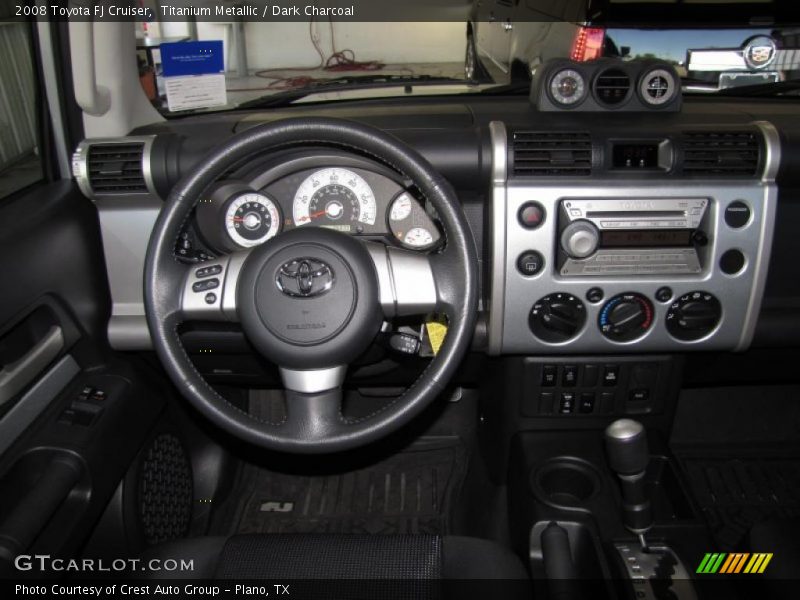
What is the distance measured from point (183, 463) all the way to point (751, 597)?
1700mm

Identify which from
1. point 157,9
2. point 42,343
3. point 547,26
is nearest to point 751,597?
point 42,343

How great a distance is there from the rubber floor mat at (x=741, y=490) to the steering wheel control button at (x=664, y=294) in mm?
920

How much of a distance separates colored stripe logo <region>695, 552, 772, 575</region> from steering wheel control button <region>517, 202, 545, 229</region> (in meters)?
0.89

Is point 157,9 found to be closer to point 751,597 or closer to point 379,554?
point 379,554

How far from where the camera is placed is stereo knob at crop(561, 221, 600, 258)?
167 cm

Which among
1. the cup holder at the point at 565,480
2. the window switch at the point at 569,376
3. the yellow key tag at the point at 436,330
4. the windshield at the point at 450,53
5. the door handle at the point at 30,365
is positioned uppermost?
the windshield at the point at 450,53

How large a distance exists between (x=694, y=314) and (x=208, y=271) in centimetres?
126

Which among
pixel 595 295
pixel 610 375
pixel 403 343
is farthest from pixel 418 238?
pixel 610 375

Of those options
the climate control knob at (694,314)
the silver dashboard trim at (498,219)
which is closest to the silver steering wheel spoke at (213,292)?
the silver dashboard trim at (498,219)

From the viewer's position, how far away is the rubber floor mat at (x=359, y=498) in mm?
2391

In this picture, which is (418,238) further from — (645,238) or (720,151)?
(720,151)

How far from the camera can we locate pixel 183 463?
7.33 ft

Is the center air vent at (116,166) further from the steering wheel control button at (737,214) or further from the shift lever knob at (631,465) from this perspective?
the steering wheel control button at (737,214)

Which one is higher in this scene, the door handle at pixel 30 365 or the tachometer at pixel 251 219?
the tachometer at pixel 251 219
